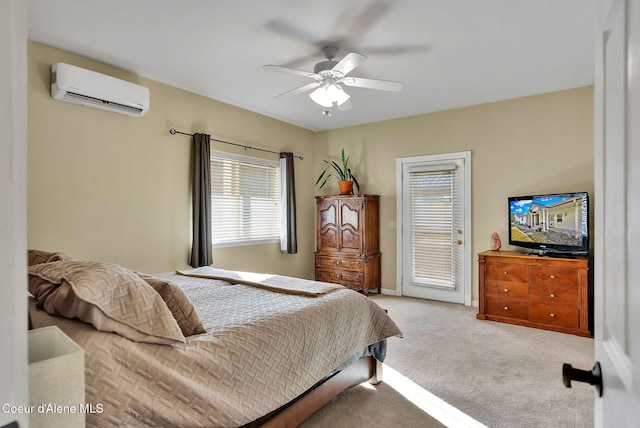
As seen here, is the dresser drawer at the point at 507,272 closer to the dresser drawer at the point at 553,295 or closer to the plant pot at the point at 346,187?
the dresser drawer at the point at 553,295

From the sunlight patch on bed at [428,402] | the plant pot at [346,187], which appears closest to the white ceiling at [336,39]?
the plant pot at [346,187]

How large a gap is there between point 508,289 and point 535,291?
0.26m

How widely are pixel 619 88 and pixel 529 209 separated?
12.8 feet

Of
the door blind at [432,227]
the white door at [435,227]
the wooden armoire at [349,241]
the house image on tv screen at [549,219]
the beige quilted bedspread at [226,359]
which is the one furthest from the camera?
the wooden armoire at [349,241]

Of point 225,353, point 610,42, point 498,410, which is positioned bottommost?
point 498,410

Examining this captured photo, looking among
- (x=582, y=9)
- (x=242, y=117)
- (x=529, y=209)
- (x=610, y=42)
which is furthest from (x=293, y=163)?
(x=610, y=42)

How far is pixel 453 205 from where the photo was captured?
4961mm

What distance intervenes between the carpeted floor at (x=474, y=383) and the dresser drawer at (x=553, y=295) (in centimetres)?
32

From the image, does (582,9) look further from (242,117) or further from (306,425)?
(242,117)

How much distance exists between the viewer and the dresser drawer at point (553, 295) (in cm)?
369

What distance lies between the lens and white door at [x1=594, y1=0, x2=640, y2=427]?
0.57 meters

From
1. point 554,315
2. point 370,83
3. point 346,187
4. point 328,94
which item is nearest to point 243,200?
point 346,187

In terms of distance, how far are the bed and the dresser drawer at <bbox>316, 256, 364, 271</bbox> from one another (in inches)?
115

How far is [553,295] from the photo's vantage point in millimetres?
3787
